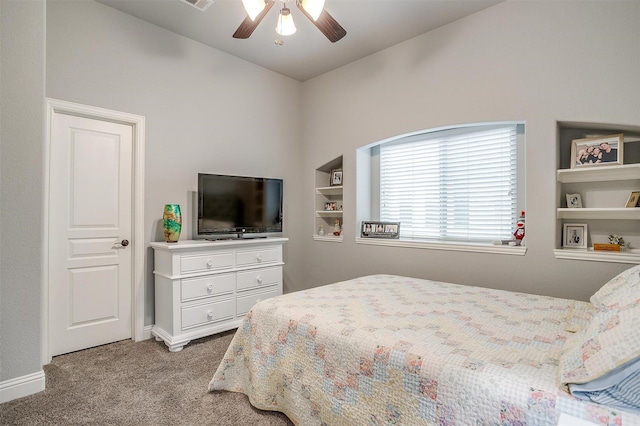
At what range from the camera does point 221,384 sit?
2066mm

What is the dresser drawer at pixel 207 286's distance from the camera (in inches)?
114

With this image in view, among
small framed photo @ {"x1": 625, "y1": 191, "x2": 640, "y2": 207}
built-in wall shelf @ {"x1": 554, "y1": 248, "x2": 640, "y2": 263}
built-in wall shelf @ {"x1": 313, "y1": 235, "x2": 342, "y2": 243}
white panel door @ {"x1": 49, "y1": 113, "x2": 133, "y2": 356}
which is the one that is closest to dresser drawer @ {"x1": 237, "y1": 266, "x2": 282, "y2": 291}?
built-in wall shelf @ {"x1": 313, "y1": 235, "x2": 342, "y2": 243}

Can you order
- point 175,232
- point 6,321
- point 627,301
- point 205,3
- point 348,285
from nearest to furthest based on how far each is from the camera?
point 627,301 → point 6,321 → point 348,285 → point 205,3 → point 175,232

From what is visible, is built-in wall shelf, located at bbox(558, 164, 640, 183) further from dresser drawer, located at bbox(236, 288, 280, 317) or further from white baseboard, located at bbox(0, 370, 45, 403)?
white baseboard, located at bbox(0, 370, 45, 403)

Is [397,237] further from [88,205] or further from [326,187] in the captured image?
[88,205]

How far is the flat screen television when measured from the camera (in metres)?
3.26

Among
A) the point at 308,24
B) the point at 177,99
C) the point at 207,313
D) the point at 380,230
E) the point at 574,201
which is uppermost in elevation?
the point at 308,24

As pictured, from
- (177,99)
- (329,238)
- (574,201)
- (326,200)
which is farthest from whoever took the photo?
(326,200)

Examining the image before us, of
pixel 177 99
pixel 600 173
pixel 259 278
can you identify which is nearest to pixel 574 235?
pixel 600 173

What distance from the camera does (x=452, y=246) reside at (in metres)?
3.16

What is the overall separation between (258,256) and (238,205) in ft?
1.93

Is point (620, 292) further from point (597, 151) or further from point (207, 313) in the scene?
point (207, 313)

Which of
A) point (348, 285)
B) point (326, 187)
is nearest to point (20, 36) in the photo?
point (348, 285)

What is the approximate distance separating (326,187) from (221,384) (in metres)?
2.80
